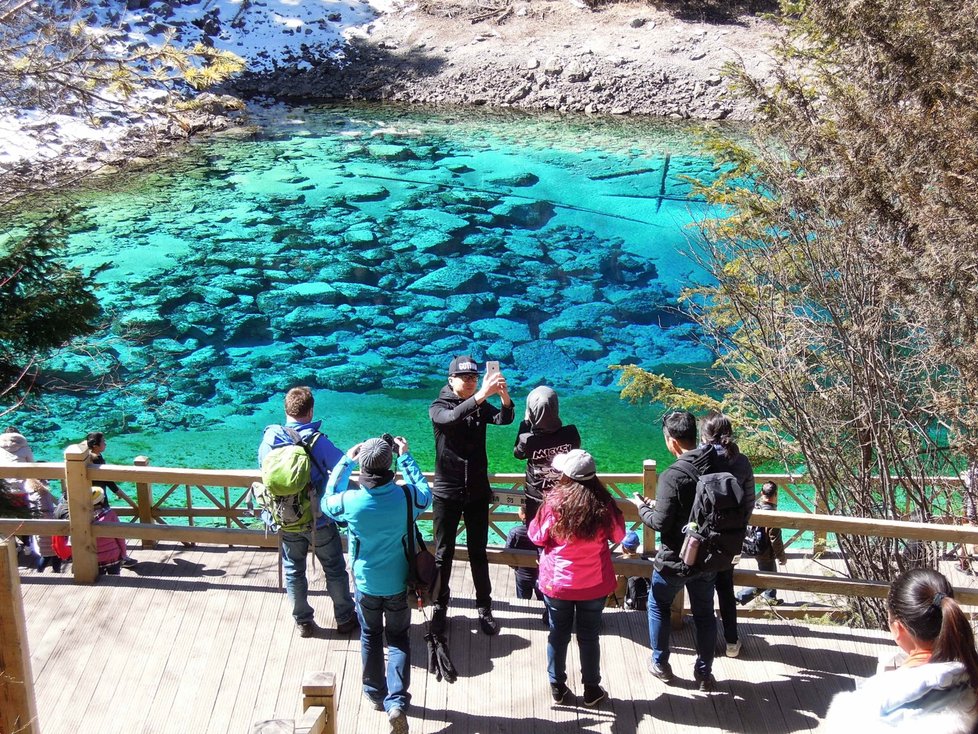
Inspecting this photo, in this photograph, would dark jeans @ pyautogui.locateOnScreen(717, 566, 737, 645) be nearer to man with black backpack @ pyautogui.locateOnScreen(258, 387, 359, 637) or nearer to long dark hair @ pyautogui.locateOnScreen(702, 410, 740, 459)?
long dark hair @ pyautogui.locateOnScreen(702, 410, 740, 459)

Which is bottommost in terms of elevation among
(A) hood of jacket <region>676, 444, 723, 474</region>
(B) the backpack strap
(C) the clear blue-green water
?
(C) the clear blue-green water

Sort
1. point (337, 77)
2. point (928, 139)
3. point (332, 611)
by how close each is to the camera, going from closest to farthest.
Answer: point (332, 611) → point (928, 139) → point (337, 77)

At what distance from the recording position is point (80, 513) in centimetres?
536

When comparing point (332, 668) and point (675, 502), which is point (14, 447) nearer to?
point (332, 668)

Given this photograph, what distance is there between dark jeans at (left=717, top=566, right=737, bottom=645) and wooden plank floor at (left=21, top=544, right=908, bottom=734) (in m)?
0.16

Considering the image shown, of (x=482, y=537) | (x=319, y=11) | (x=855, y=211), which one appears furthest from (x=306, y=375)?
(x=319, y=11)

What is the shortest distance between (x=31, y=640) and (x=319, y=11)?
2857 cm

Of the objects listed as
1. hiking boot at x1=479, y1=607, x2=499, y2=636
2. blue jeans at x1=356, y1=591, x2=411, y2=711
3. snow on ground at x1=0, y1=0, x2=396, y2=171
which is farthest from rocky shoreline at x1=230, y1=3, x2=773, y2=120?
blue jeans at x1=356, y1=591, x2=411, y2=711

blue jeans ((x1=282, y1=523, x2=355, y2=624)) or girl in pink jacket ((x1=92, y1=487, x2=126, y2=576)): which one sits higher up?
blue jeans ((x1=282, y1=523, x2=355, y2=624))

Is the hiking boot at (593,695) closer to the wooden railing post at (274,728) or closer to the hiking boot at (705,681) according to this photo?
the hiking boot at (705,681)

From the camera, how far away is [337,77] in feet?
90.9

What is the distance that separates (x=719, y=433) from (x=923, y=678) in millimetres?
1961

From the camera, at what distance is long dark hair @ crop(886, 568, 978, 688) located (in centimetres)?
245

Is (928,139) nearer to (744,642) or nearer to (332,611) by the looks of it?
(744,642)
